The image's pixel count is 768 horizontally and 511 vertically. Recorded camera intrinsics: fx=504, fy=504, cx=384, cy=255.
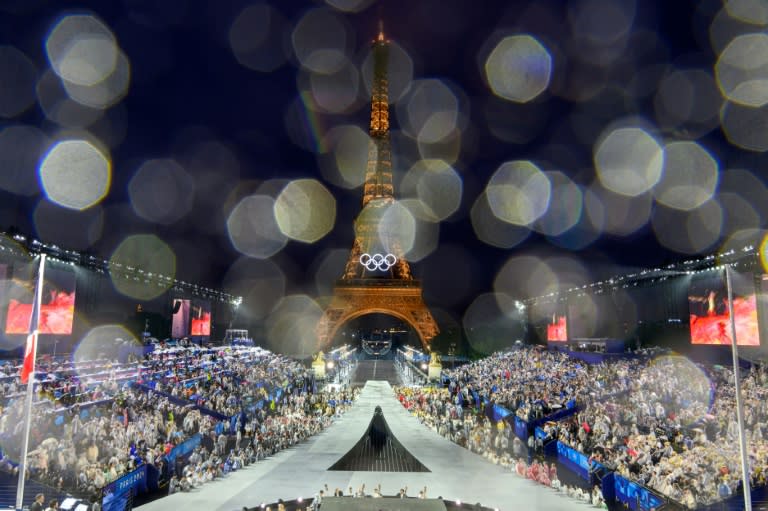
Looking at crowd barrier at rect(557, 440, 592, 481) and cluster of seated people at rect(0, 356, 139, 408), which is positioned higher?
cluster of seated people at rect(0, 356, 139, 408)

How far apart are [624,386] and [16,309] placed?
37.7 m

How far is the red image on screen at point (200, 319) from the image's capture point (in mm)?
64062

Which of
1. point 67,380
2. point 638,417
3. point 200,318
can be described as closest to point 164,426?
point 67,380

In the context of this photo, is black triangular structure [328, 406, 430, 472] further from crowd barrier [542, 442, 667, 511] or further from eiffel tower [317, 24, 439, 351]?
eiffel tower [317, 24, 439, 351]

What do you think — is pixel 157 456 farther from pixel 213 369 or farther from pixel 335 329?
A: pixel 335 329

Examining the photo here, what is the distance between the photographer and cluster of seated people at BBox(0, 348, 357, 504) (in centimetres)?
1608

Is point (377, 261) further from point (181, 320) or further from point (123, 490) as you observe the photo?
point (123, 490)

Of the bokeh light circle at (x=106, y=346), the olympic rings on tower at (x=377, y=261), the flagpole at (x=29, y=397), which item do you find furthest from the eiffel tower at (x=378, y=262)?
the flagpole at (x=29, y=397)

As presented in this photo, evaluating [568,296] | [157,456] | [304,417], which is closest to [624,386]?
[304,417]

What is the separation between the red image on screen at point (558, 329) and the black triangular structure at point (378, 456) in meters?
38.0

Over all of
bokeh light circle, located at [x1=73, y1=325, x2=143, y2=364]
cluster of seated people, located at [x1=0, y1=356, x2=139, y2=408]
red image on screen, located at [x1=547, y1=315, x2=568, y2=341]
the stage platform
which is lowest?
the stage platform

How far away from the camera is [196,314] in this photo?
64.8 m

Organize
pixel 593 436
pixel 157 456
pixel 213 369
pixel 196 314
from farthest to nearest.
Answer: pixel 196 314
pixel 213 369
pixel 593 436
pixel 157 456

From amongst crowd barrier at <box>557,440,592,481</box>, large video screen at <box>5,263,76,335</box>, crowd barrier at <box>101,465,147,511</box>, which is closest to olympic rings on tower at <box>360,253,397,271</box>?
large video screen at <box>5,263,76,335</box>
